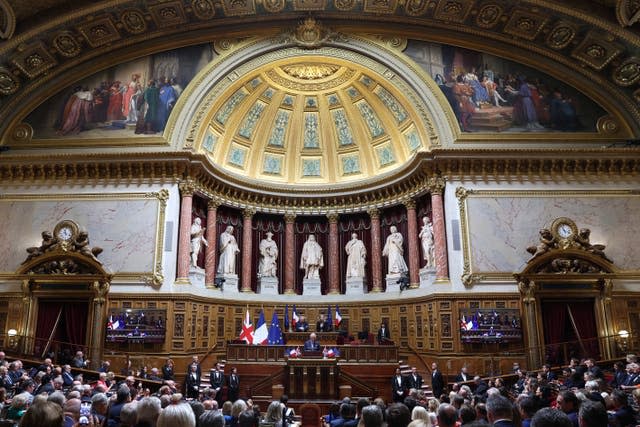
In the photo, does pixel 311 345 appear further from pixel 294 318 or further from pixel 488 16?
pixel 488 16

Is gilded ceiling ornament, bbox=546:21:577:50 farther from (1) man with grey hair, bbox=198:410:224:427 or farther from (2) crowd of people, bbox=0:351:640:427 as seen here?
(1) man with grey hair, bbox=198:410:224:427

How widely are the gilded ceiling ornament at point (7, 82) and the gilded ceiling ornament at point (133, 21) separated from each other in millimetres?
5082

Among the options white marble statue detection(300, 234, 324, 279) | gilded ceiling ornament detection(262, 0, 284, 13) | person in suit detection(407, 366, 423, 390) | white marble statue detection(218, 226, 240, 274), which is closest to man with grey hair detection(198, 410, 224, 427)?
person in suit detection(407, 366, 423, 390)

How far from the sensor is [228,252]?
23.0m

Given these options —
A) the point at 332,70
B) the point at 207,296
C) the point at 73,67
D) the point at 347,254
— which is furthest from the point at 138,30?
the point at 347,254

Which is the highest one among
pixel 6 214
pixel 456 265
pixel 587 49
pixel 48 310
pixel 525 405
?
pixel 587 49

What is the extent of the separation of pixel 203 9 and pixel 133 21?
9.66 feet

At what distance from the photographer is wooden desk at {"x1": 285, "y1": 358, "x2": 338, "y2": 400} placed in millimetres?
15969

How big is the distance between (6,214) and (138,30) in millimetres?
9281

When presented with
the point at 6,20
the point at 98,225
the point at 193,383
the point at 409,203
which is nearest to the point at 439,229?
the point at 409,203

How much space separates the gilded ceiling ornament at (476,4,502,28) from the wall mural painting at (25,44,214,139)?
1145 cm

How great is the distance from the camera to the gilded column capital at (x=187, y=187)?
20522 millimetres

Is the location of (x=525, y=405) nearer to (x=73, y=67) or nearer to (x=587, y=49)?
(x=587, y=49)

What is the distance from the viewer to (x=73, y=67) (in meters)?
21.9
